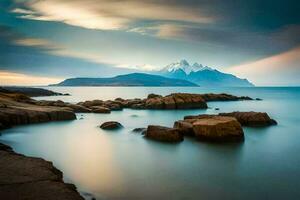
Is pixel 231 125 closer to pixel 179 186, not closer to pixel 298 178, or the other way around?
pixel 298 178

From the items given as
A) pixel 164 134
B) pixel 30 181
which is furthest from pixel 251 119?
pixel 30 181

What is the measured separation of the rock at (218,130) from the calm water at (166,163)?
4.00 ft

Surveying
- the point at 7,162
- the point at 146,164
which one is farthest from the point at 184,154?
the point at 7,162

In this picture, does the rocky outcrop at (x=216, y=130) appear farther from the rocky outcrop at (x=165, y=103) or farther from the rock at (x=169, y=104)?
the rocky outcrop at (x=165, y=103)

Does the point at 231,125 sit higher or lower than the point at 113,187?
higher

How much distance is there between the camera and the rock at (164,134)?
2552 cm

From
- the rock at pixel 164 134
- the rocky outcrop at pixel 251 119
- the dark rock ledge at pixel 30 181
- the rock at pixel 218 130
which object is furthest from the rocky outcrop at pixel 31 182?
the rocky outcrop at pixel 251 119

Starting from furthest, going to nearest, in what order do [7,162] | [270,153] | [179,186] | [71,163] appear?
[270,153] → [71,163] → [179,186] → [7,162]

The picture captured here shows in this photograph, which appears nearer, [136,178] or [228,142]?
[136,178]

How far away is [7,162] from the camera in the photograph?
13.9 meters

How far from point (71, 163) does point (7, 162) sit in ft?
19.3

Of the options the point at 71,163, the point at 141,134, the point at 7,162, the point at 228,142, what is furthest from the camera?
the point at 141,134

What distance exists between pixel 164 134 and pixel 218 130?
421 cm

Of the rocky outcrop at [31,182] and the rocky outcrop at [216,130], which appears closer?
the rocky outcrop at [31,182]
